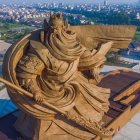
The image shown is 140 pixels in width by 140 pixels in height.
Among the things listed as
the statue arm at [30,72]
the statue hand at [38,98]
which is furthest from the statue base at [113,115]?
the statue arm at [30,72]

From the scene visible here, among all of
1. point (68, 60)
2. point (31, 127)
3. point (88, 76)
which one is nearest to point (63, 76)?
point (68, 60)

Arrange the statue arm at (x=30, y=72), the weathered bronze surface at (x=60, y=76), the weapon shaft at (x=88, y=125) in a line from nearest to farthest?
the statue arm at (x=30, y=72) < the weathered bronze surface at (x=60, y=76) < the weapon shaft at (x=88, y=125)

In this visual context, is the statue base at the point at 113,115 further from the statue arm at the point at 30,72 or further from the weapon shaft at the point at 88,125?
the statue arm at the point at 30,72

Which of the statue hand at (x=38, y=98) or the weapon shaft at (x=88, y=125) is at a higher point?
the statue hand at (x=38, y=98)

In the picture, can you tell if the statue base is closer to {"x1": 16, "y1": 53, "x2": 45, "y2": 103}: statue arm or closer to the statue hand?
the statue hand

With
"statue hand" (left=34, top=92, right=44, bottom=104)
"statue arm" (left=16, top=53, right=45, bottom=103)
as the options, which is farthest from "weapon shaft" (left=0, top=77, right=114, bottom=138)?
"statue arm" (left=16, top=53, right=45, bottom=103)

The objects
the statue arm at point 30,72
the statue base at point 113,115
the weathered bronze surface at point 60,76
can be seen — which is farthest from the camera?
the statue base at point 113,115

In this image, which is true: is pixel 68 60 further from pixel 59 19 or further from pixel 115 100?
pixel 115 100

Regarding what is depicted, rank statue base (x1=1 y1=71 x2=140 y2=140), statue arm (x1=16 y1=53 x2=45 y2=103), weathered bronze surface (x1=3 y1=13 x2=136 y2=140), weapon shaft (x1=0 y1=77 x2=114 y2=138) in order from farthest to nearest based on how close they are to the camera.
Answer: statue base (x1=1 y1=71 x2=140 y2=140) → weapon shaft (x1=0 y1=77 x2=114 y2=138) → weathered bronze surface (x1=3 y1=13 x2=136 y2=140) → statue arm (x1=16 y1=53 x2=45 y2=103)
